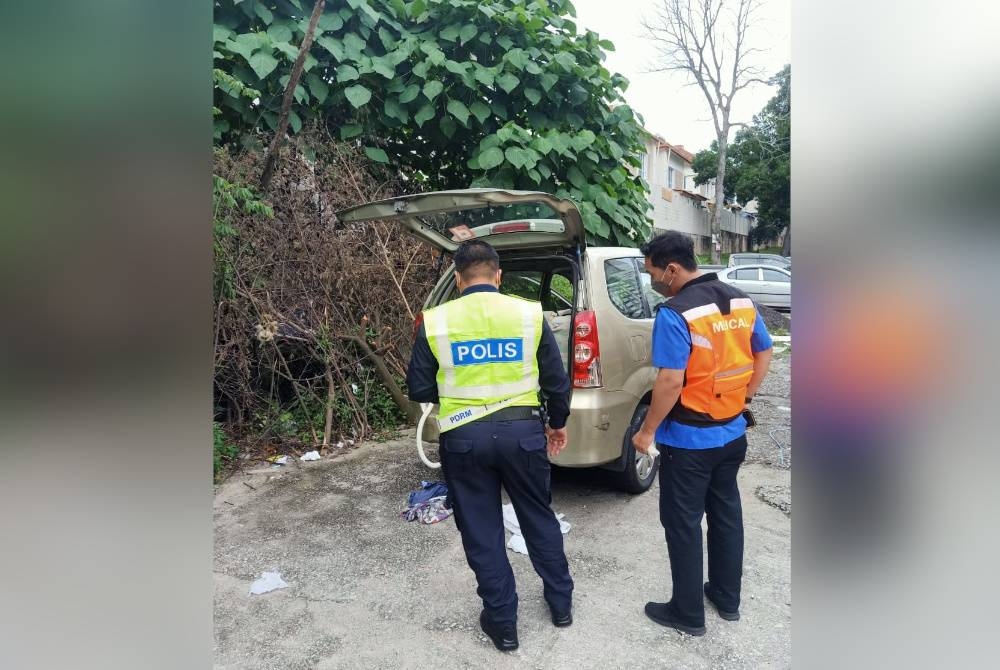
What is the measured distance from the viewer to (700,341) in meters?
2.65

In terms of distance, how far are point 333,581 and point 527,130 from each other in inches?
238

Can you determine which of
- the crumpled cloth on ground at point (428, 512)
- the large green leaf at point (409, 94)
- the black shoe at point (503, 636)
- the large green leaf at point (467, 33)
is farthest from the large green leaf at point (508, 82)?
the black shoe at point (503, 636)

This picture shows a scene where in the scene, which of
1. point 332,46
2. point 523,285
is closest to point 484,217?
point 523,285

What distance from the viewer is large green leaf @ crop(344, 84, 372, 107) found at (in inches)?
265

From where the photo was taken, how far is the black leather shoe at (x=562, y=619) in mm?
2873

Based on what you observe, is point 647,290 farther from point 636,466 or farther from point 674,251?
point 674,251

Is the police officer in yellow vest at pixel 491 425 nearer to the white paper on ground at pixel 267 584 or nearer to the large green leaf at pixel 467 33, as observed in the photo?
the white paper on ground at pixel 267 584

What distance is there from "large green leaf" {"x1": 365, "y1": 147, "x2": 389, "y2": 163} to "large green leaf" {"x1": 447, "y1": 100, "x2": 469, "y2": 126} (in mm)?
975

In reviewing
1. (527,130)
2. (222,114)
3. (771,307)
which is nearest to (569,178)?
(527,130)

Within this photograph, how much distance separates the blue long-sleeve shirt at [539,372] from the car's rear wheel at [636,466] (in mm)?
1266

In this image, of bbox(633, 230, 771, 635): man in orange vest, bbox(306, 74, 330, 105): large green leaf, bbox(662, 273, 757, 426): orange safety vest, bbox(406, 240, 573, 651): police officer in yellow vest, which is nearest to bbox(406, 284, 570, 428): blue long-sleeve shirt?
bbox(406, 240, 573, 651): police officer in yellow vest

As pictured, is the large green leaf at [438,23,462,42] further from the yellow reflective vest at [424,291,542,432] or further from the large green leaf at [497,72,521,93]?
the yellow reflective vest at [424,291,542,432]
